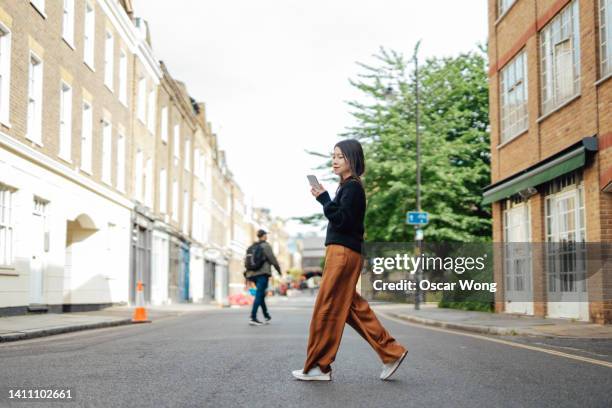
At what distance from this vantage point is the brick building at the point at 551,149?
14008 millimetres

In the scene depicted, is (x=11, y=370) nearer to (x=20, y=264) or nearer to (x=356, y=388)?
(x=356, y=388)

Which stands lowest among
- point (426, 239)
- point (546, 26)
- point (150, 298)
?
point (150, 298)

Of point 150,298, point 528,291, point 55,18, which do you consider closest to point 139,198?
point 150,298

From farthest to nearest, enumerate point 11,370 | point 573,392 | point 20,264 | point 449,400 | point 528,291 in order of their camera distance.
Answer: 1. point 528,291
2. point 20,264
3. point 11,370
4. point 573,392
5. point 449,400

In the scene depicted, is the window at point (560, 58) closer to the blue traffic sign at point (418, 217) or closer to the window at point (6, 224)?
the blue traffic sign at point (418, 217)

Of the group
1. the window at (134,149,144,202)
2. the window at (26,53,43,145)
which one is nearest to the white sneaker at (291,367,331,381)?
the window at (26,53,43,145)

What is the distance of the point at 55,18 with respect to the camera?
19.0m

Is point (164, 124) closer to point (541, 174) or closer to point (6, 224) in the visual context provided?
point (6, 224)

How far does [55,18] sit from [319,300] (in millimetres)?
15342

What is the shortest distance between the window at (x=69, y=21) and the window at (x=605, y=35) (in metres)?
12.9

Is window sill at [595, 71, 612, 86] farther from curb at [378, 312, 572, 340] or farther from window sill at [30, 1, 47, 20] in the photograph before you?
window sill at [30, 1, 47, 20]

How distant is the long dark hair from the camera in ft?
20.4

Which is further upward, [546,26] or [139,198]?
[546,26]

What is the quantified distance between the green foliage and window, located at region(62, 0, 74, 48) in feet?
41.8
